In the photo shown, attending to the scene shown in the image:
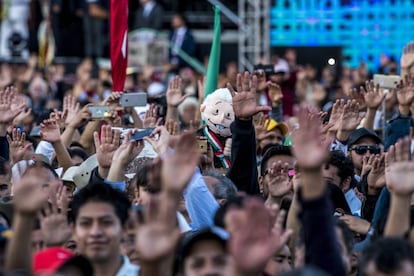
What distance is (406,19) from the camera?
21.2 meters

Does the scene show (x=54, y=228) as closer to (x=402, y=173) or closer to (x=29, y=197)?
(x=29, y=197)

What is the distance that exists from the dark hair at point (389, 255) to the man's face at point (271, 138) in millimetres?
5226

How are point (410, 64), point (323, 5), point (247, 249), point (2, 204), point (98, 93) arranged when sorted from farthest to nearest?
point (323, 5), point (98, 93), point (410, 64), point (2, 204), point (247, 249)

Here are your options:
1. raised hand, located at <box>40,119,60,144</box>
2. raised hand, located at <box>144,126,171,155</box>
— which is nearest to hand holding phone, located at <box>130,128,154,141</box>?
raised hand, located at <box>144,126,171,155</box>

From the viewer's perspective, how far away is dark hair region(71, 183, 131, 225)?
715 centimetres

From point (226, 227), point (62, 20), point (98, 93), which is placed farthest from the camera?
point (62, 20)

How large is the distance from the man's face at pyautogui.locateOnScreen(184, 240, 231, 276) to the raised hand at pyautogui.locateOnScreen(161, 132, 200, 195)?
0.30m

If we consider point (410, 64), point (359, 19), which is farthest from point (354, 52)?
point (410, 64)

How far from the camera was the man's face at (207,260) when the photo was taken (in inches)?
253

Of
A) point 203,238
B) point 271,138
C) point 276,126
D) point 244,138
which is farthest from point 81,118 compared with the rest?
point 203,238

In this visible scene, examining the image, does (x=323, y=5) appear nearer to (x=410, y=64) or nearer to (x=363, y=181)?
(x=410, y=64)

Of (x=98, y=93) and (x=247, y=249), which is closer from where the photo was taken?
(x=247, y=249)

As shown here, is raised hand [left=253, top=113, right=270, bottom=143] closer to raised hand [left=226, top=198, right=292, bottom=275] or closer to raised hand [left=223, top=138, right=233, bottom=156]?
raised hand [left=223, top=138, right=233, bottom=156]

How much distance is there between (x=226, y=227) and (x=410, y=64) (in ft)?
18.1
